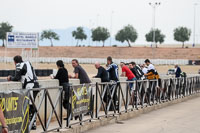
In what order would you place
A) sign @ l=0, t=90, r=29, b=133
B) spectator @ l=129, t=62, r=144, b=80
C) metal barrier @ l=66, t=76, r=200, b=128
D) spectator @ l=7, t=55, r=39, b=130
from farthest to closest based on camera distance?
spectator @ l=129, t=62, r=144, b=80, metal barrier @ l=66, t=76, r=200, b=128, spectator @ l=7, t=55, r=39, b=130, sign @ l=0, t=90, r=29, b=133

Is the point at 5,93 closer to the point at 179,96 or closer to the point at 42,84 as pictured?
the point at 42,84

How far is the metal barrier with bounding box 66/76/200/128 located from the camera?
43.7 ft

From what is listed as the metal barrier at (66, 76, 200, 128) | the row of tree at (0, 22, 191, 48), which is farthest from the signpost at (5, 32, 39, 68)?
the row of tree at (0, 22, 191, 48)

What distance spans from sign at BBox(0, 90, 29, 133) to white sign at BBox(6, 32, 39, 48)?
51.4m

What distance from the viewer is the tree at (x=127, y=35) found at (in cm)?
15450

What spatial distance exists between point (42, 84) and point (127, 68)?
6195mm

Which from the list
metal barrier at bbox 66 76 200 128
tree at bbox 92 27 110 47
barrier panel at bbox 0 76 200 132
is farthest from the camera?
tree at bbox 92 27 110 47

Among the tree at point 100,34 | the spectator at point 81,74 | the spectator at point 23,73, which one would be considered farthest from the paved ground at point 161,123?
the tree at point 100,34

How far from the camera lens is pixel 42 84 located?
12.8m

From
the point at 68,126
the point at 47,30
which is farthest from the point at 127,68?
the point at 47,30

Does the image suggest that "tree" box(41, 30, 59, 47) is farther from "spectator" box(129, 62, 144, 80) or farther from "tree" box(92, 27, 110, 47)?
"spectator" box(129, 62, 144, 80)

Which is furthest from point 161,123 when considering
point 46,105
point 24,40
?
point 24,40

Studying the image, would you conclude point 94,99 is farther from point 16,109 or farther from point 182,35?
point 182,35

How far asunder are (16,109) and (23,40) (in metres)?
52.7
